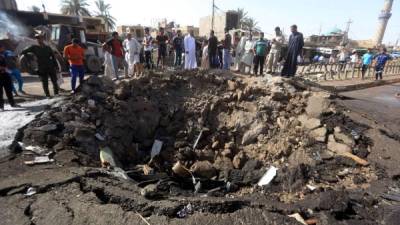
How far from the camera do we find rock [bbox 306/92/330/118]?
21.0 ft

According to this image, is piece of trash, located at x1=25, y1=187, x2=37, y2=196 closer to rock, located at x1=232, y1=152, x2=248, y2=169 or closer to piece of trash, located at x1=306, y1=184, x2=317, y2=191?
rock, located at x1=232, y1=152, x2=248, y2=169

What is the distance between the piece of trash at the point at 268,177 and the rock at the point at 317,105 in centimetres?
177

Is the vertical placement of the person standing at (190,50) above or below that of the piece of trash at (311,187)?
above

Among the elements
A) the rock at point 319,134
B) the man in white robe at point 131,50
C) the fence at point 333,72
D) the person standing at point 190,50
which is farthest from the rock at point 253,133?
the fence at point 333,72

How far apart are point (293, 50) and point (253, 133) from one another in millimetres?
3280

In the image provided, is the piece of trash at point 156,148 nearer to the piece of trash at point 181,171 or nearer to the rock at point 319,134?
the piece of trash at point 181,171

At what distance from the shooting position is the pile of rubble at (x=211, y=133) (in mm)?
5148

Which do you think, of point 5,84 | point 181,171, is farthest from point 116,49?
point 181,171

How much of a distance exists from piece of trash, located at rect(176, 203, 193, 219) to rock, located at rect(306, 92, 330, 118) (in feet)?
13.6

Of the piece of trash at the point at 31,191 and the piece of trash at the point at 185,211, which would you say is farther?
the piece of trash at the point at 31,191

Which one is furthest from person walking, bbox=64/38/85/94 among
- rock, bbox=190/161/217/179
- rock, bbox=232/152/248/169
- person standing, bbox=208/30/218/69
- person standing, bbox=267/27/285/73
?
person standing, bbox=267/27/285/73

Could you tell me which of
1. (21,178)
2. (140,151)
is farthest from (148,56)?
(21,178)

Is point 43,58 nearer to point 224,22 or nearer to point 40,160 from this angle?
point 40,160

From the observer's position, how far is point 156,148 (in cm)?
684
